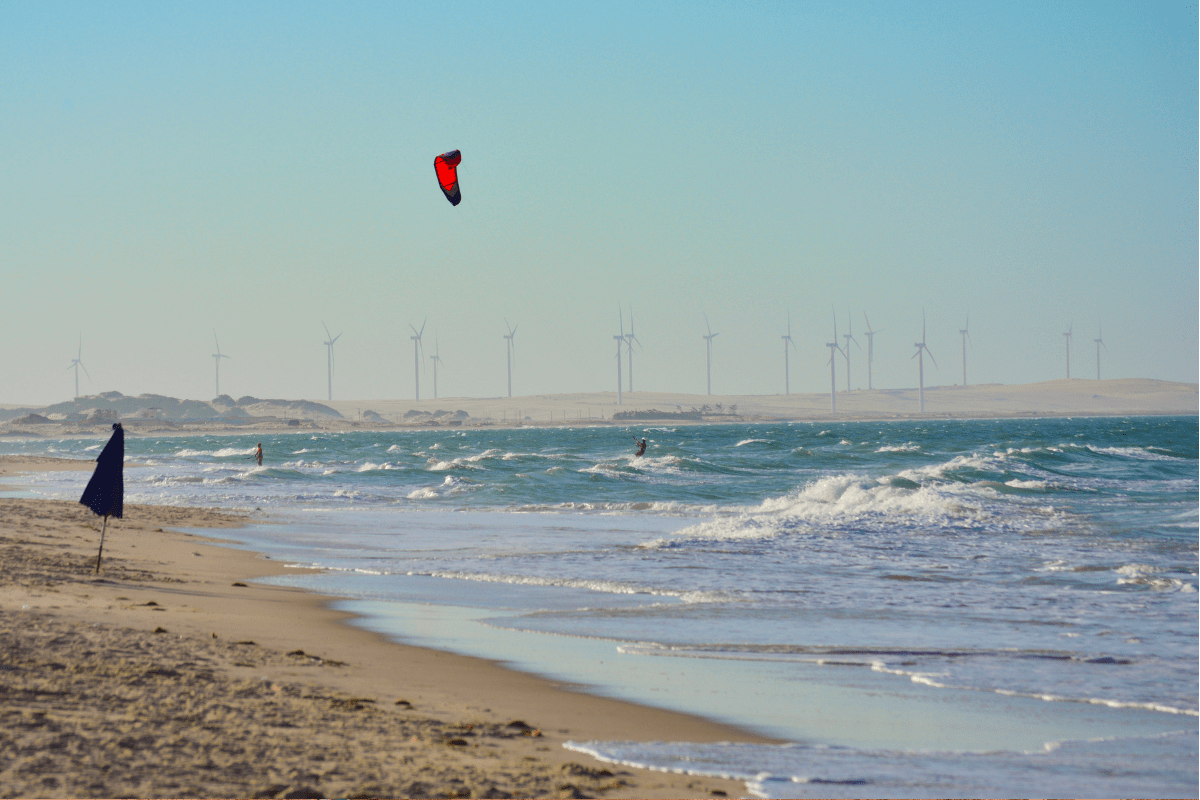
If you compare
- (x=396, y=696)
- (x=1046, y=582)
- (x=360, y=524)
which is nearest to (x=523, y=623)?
(x=396, y=696)

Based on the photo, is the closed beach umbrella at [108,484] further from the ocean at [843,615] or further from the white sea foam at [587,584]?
the white sea foam at [587,584]

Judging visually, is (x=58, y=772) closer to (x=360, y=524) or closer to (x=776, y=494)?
(x=360, y=524)

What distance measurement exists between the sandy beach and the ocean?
53 centimetres

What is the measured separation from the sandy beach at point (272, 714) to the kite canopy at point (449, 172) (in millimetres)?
8823

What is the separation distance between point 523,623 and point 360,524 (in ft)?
46.9

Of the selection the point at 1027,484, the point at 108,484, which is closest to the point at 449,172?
the point at 108,484

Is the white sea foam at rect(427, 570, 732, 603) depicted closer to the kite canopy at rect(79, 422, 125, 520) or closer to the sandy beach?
the sandy beach

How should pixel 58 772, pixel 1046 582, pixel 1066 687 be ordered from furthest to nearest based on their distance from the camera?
1. pixel 1046 582
2. pixel 1066 687
3. pixel 58 772

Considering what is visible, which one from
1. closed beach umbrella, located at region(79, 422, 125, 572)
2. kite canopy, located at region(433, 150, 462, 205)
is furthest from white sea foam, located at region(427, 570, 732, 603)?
kite canopy, located at region(433, 150, 462, 205)

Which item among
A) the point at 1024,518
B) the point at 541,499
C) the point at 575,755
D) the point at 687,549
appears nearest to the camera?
the point at 575,755

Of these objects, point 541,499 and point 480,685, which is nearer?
point 480,685

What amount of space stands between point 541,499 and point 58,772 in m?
28.7

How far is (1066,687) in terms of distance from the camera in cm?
849

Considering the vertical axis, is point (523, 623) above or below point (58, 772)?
below
